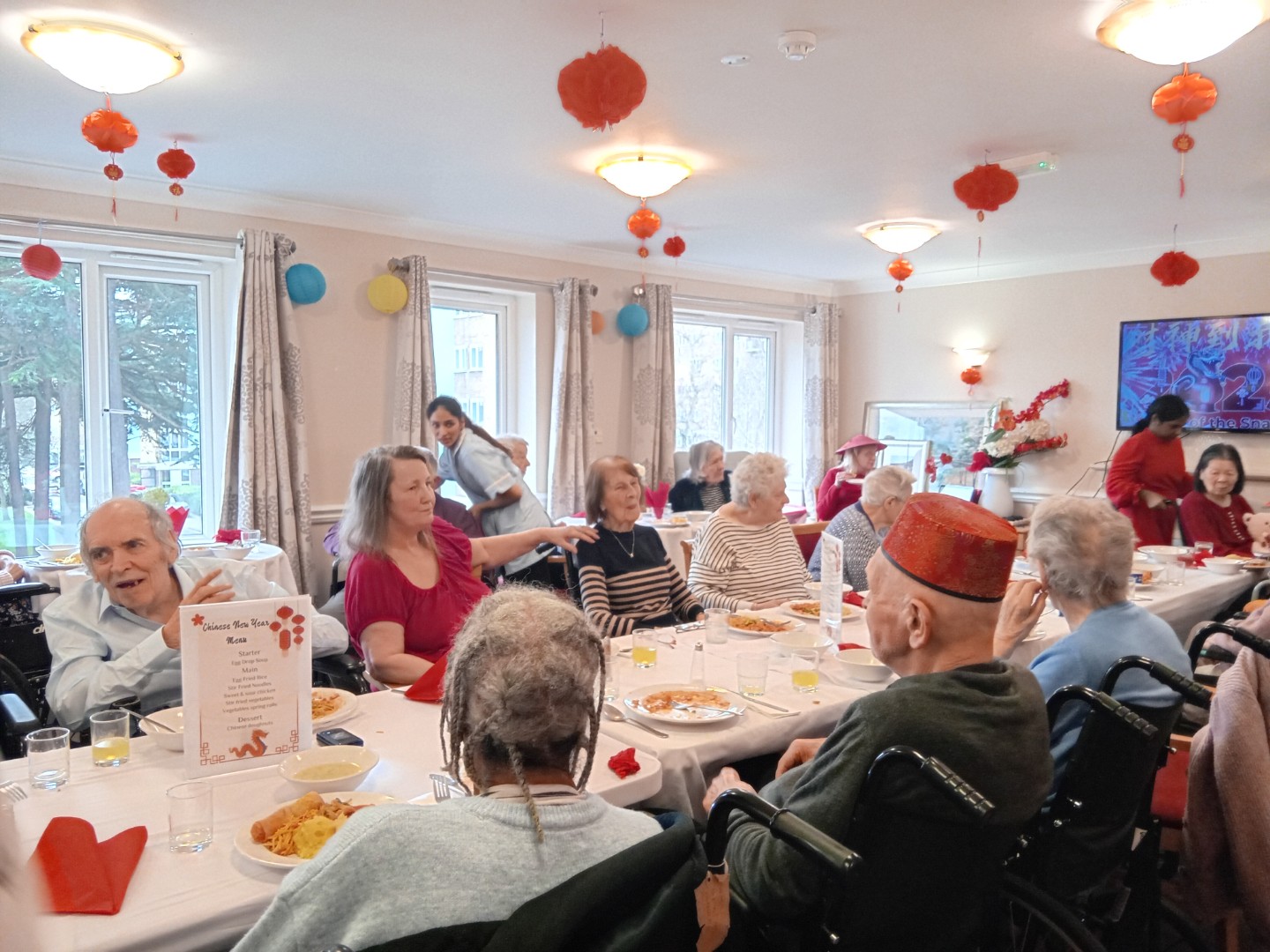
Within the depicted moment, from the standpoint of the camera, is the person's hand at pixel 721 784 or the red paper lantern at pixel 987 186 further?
the red paper lantern at pixel 987 186

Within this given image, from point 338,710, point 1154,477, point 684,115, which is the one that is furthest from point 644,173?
point 1154,477

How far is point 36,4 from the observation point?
290 centimetres

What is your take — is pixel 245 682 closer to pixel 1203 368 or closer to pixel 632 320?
pixel 632 320

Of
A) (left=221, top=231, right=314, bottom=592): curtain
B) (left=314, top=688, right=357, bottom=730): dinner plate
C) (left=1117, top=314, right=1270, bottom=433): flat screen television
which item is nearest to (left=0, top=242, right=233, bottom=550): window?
(left=221, top=231, right=314, bottom=592): curtain

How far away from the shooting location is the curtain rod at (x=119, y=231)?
15.7ft

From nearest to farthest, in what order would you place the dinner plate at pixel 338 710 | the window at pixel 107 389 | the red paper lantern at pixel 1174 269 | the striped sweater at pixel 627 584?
the dinner plate at pixel 338 710 < the striped sweater at pixel 627 584 < the red paper lantern at pixel 1174 269 < the window at pixel 107 389

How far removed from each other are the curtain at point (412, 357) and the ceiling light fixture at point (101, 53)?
2.77 m

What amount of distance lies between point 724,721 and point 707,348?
6975mm

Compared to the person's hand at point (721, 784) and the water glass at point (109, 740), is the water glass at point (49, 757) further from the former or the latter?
the person's hand at point (721, 784)

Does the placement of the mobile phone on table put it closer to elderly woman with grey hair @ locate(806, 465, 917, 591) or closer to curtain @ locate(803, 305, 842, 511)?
elderly woman with grey hair @ locate(806, 465, 917, 591)

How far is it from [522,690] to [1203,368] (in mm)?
7241

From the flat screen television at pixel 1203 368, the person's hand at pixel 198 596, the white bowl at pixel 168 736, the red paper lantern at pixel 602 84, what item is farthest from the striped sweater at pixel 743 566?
the flat screen television at pixel 1203 368

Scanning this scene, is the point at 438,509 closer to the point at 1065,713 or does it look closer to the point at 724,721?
the point at 724,721

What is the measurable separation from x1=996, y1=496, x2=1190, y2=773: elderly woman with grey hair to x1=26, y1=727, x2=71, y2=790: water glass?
198cm
